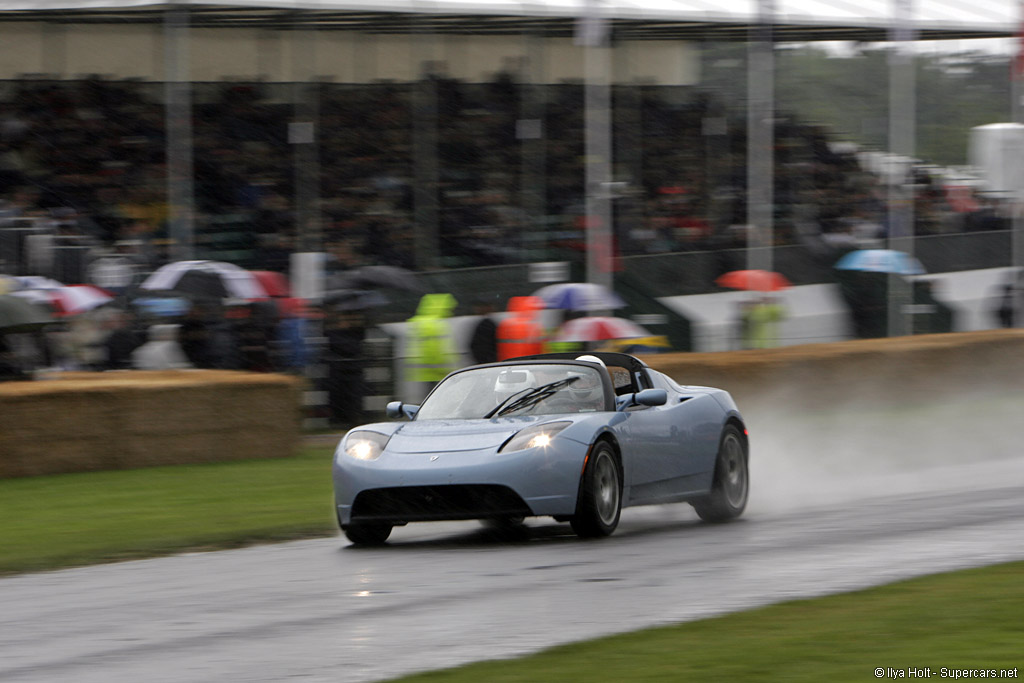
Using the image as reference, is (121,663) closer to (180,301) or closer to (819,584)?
(819,584)

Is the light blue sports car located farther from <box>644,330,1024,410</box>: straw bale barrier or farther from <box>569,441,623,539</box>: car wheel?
<box>644,330,1024,410</box>: straw bale barrier

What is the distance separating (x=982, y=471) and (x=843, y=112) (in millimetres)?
23862

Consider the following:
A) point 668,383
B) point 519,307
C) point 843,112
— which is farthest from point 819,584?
point 843,112

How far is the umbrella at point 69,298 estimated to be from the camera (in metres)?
18.6

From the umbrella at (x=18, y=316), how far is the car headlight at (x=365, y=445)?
692 centimetres

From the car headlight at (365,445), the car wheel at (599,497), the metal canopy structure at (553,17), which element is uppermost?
the metal canopy structure at (553,17)

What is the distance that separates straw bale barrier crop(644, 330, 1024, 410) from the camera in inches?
763

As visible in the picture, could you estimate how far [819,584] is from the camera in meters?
7.48

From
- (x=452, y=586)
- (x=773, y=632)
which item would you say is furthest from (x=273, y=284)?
(x=773, y=632)

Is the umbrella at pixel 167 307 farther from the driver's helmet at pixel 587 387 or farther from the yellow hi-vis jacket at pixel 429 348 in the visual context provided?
the driver's helmet at pixel 587 387

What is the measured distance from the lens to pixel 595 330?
19.5 m

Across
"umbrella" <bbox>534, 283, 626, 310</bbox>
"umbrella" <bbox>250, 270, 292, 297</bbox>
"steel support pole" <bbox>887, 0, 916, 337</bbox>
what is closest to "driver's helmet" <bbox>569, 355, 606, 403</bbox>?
"umbrella" <bbox>534, 283, 626, 310</bbox>

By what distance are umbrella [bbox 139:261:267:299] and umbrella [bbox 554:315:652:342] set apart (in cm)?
398

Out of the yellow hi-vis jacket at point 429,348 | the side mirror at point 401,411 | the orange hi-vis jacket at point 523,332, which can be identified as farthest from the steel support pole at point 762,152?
the side mirror at point 401,411
